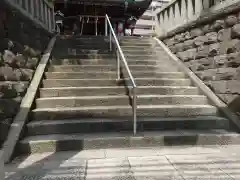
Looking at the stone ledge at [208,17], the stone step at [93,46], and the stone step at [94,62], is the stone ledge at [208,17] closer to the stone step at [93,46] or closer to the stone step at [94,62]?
the stone step at [94,62]

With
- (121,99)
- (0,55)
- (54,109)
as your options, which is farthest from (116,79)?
(0,55)

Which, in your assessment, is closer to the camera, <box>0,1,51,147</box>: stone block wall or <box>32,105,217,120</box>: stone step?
<box>0,1,51,147</box>: stone block wall

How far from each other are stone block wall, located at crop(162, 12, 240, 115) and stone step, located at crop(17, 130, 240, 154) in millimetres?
875

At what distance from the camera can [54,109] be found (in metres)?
4.50

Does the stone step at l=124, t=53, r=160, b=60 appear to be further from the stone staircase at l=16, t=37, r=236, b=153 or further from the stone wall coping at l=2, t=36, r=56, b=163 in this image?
the stone wall coping at l=2, t=36, r=56, b=163

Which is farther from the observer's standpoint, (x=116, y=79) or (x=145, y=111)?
(x=116, y=79)

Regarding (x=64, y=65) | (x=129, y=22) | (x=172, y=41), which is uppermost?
(x=129, y=22)

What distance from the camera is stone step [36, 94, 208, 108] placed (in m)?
4.70

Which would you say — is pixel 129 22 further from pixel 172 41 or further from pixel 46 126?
pixel 46 126

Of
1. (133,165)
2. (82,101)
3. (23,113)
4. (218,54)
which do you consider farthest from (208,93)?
(23,113)

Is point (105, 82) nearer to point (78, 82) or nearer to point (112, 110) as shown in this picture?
point (78, 82)

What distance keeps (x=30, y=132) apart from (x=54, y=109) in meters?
0.64

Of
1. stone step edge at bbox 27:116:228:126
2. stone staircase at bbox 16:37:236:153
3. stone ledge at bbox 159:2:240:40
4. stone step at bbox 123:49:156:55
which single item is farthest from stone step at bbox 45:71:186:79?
stone step edge at bbox 27:116:228:126

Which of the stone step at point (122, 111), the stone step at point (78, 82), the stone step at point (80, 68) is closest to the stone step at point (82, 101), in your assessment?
the stone step at point (122, 111)
